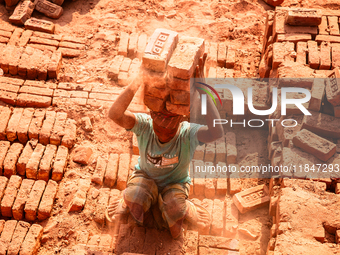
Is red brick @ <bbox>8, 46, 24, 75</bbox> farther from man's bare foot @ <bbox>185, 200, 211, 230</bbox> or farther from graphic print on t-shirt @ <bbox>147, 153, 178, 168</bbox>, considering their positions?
man's bare foot @ <bbox>185, 200, 211, 230</bbox>

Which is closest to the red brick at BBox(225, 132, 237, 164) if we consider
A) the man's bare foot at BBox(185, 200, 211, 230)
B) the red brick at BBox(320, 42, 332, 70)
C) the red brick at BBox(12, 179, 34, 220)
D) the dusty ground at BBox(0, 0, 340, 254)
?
the dusty ground at BBox(0, 0, 340, 254)

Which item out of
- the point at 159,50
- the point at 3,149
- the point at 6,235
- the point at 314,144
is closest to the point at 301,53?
the point at 314,144

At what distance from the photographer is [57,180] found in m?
4.67

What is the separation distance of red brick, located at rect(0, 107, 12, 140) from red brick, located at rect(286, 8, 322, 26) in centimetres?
431

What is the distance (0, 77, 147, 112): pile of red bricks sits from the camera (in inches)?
206

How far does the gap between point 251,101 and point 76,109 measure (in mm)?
2474

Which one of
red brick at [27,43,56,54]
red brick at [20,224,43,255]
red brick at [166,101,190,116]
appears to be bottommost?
red brick at [20,224,43,255]

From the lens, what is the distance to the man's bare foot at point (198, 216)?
402 cm

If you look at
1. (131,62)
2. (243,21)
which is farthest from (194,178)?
(243,21)

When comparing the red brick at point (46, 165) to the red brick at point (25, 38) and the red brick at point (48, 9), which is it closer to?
the red brick at point (25, 38)

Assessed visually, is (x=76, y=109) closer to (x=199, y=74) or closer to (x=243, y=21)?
(x=199, y=74)

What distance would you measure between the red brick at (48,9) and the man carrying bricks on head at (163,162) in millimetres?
4165

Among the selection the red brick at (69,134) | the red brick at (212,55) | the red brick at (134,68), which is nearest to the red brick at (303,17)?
the red brick at (212,55)

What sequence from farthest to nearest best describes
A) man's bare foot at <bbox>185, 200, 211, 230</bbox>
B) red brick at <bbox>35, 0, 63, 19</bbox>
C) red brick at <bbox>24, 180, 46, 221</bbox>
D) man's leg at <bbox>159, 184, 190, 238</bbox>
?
red brick at <bbox>35, 0, 63, 19</bbox>, red brick at <bbox>24, 180, 46, 221</bbox>, man's bare foot at <bbox>185, 200, 211, 230</bbox>, man's leg at <bbox>159, 184, 190, 238</bbox>
